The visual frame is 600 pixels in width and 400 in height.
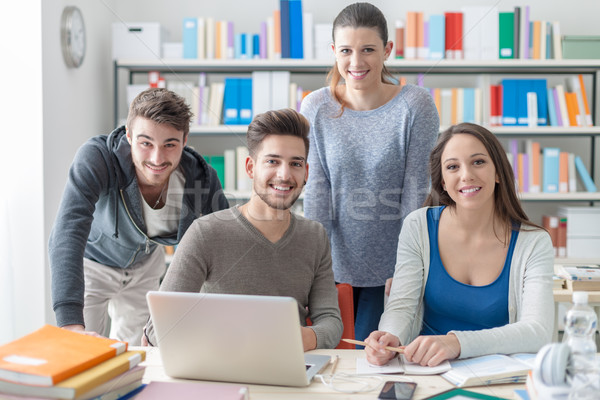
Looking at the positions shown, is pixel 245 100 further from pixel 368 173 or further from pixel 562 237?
pixel 562 237

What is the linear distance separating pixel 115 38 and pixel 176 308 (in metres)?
2.96

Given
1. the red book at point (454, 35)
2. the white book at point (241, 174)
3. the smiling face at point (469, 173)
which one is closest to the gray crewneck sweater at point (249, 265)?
the smiling face at point (469, 173)

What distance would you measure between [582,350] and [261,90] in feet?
9.29

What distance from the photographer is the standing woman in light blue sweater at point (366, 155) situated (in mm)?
1798

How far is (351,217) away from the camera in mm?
1879

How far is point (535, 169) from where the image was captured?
350cm

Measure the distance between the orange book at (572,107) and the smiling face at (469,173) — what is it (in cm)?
230

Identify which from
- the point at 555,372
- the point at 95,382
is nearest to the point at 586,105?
the point at 555,372

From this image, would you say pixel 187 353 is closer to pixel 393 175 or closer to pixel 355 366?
pixel 355 366

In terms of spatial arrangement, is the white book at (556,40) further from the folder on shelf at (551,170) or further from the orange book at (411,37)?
the orange book at (411,37)

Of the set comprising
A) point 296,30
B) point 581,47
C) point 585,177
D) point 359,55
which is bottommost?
point 585,177

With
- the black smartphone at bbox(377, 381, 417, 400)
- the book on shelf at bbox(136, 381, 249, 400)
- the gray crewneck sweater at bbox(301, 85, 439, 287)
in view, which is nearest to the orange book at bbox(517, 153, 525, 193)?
the gray crewneck sweater at bbox(301, 85, 439, 287)

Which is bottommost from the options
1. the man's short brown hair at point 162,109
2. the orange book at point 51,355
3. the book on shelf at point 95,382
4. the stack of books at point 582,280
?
the stack of books at point 582,280

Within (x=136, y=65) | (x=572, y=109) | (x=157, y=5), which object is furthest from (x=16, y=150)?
(x=572, y=109)
